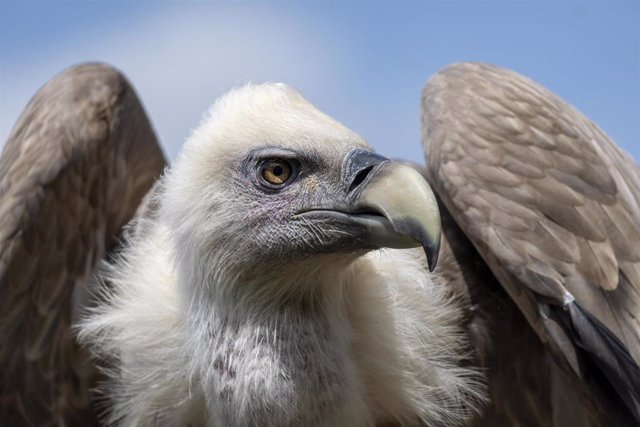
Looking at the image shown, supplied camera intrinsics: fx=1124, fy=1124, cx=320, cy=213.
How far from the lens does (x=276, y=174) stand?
13.2 feet

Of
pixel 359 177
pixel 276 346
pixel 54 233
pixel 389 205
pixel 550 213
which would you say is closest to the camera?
pixel 389 205

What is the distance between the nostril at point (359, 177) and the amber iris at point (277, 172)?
1.01 feet

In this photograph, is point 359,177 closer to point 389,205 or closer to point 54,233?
point 389,205

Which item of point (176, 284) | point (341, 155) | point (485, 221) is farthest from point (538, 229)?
point (176, 284)

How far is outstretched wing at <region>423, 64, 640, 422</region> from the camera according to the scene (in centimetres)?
392

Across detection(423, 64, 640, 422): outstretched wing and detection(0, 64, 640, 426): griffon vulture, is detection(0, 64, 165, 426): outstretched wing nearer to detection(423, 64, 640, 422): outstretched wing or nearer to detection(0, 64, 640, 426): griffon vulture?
detection(0, 64, 640, 426): griffon vulture

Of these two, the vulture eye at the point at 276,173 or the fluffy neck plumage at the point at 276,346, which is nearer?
the fluffy neck plumage at the point at 276,346

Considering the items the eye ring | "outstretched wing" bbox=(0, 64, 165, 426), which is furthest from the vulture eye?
"outstretched wing" bbox=(0, 64, 165, 426)

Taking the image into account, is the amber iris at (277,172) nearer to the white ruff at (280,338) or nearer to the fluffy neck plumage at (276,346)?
the white ruff at (280,338)

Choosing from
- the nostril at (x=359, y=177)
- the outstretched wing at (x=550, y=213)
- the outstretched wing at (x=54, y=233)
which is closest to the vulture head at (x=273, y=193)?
the nostril at (x=359, y=177)

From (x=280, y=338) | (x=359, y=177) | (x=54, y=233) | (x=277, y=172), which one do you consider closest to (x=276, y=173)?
(x=277, y=172)

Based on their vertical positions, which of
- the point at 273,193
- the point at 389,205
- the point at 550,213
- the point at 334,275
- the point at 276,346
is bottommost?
the point at 276,346

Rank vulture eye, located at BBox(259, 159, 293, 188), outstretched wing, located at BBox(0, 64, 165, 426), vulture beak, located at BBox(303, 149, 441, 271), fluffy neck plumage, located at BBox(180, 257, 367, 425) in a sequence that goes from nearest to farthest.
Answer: vulture beak, located at BBox(303, 149, 441, 271) < fluffy neck plumage, located at BBox(180, 257, 367, 425) < vulture eye, located at BBox(259, 159, 293, 188) < outstretched wing, located at BBox(0, 64, 165, 426)

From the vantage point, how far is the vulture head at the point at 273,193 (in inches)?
149
